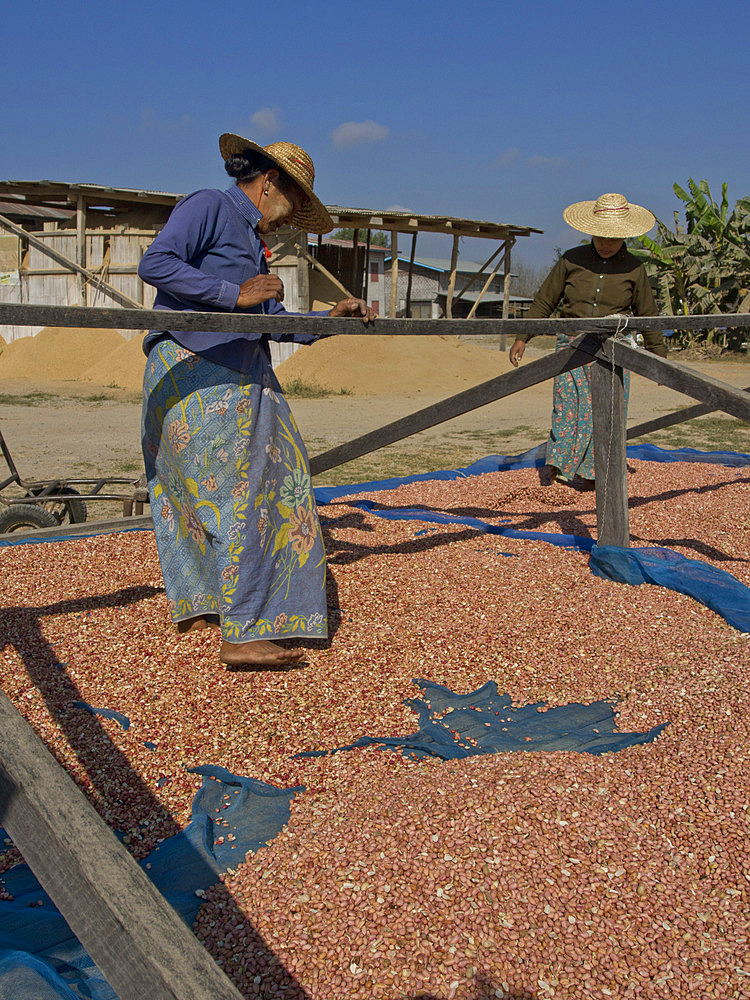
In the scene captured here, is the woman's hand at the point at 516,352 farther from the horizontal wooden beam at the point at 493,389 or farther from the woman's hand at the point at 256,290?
the woman's hand at the point at 256,290

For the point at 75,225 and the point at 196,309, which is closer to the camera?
the point at 196,309

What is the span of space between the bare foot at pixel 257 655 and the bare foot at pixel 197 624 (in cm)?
33

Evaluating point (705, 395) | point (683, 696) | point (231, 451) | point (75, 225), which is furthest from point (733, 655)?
point (75, 225)

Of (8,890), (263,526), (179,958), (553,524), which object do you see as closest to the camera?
(179,958)

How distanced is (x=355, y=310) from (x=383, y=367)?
42.7ft

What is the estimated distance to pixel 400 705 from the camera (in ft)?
8.01

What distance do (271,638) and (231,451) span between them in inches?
23.4

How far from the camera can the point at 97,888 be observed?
3.51ft

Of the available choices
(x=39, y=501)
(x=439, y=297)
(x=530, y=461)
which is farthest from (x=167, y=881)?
(x=439, y=297)

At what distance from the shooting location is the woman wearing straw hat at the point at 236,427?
8.18 ft

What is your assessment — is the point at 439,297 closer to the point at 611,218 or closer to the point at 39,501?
the point at 611,218

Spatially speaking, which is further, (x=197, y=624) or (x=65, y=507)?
(x=65, y=507)

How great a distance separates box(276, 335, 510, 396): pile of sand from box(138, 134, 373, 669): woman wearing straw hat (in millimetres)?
11724

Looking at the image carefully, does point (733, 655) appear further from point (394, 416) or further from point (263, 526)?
point (394, 416)
